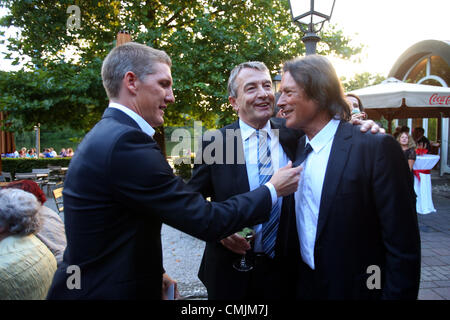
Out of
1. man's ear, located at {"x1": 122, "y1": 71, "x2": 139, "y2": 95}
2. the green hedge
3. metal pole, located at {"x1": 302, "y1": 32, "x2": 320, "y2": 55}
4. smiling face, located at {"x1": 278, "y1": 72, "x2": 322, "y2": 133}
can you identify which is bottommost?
the green hedge

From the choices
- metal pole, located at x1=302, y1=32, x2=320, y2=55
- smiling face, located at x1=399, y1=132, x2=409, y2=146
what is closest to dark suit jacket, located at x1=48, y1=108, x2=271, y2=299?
metal pole, located at x1=302, y1=32, x2=320, y2=55

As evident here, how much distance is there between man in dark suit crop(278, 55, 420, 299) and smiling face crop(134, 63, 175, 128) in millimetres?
719

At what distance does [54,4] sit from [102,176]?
28.1 feet

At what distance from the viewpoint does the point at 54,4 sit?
776cm

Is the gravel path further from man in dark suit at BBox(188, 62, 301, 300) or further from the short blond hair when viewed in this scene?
the short blond hair

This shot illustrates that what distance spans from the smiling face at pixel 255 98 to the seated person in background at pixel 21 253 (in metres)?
1.73

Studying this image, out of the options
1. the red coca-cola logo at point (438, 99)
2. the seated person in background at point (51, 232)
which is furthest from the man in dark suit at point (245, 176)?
the red coca-cola logo at point (438, 99)

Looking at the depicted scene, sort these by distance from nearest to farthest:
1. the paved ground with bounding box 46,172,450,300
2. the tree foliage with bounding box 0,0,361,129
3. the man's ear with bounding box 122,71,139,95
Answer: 1. the man's ear with bounding box 122,71,139,95
2. the paved ground with bounding box 46,172,450,300
3. the tree foliage with bounding box 0,0,361,129

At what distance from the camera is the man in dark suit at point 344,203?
1.44 metres

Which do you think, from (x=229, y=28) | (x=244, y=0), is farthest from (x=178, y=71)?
(x=244, y=0)

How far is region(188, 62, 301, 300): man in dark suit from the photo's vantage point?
2.00 m

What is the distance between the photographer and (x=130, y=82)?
1565mm

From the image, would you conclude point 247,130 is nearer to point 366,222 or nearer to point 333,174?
point 333,174

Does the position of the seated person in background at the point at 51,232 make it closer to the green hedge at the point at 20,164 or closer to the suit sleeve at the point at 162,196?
the suit sleeve at the point at 162,196
